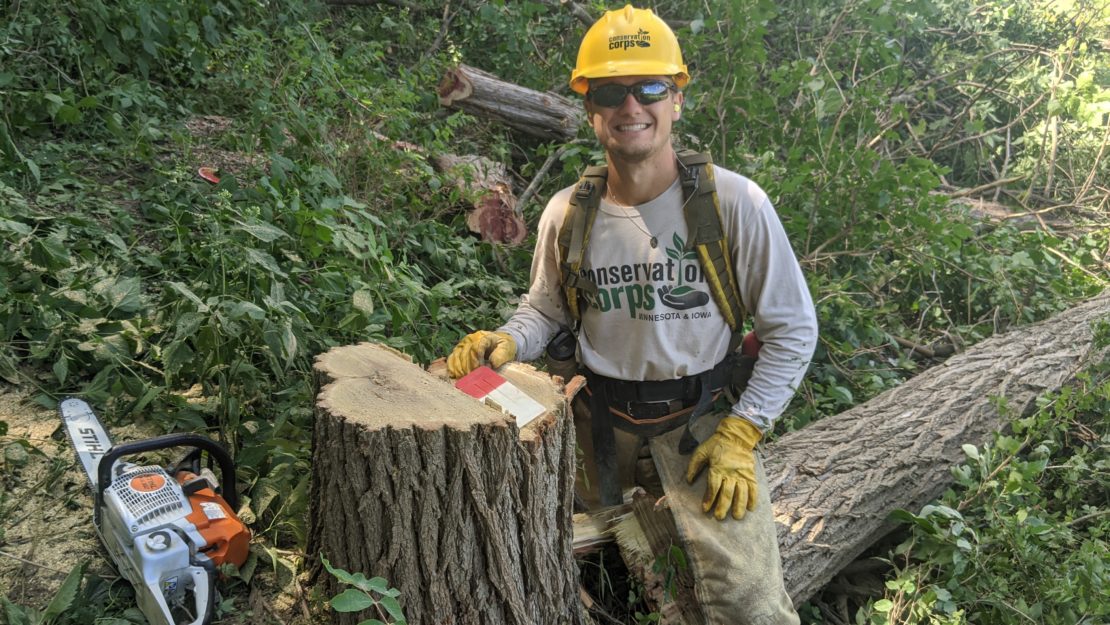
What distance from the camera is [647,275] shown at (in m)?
2.66

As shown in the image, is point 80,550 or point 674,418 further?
point 674,418

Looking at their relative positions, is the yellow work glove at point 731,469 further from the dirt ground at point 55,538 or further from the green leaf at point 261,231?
the green leaf at point 261,231

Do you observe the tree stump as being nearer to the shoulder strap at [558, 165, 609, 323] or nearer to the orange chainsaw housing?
the orange chainsaw housing

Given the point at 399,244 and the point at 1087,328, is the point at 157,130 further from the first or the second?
the point at 1087,328

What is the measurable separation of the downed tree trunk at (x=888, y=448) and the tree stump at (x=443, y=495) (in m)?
1.19

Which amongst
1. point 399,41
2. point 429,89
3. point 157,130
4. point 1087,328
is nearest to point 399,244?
point 157,130

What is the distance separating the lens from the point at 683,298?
2654mm

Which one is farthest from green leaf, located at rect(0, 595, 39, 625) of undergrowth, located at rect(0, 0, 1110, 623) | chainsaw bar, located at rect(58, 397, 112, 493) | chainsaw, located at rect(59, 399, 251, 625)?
undergrowth, located at rect(0, 0, 1110, 623)

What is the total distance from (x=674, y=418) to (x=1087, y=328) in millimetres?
3285

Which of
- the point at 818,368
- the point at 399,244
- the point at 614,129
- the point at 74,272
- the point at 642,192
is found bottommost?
the point at 818,368

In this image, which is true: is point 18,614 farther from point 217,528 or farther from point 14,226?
point 14,226

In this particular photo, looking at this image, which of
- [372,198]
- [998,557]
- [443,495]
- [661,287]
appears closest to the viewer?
[443,495]

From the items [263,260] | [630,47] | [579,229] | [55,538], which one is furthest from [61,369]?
[630,47]

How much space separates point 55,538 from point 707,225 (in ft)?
7.58
